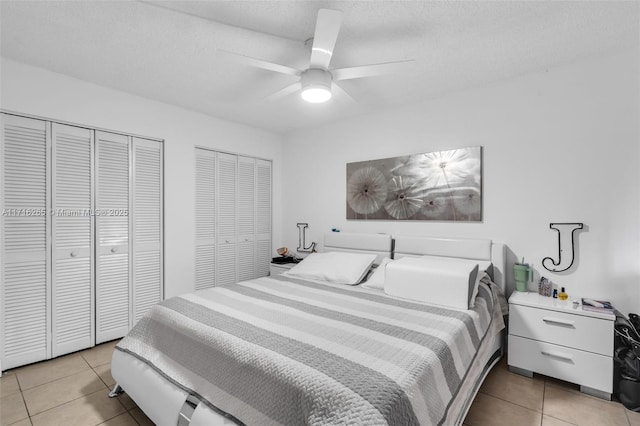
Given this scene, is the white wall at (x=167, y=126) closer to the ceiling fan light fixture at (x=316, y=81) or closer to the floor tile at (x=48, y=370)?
the floor tile at (x=48, y=370)

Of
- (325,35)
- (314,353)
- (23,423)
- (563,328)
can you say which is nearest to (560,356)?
(563,328)

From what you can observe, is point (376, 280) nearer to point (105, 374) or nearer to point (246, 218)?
point (246, 218)

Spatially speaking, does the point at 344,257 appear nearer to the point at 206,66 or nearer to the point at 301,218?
the point at 301,218

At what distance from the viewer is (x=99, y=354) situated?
273 centimetres

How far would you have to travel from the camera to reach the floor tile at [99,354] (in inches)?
102

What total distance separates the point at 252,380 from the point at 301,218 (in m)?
3.03

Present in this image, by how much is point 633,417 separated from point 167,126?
4.53 meters

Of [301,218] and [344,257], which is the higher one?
[301,218]

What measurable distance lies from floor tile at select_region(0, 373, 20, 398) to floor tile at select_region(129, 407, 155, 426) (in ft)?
3.31

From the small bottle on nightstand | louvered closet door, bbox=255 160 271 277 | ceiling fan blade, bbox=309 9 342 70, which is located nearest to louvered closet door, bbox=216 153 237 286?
louvered closet door, bbox=255 160 271 277

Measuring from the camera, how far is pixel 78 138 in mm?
2764

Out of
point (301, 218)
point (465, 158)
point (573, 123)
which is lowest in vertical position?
point (301, 218)

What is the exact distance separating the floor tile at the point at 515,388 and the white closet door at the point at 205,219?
3.06 meters

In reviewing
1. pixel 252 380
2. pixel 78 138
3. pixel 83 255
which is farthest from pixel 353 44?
pixel 83 255
